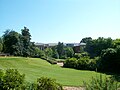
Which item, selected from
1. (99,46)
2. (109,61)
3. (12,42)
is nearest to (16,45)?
(12,42)

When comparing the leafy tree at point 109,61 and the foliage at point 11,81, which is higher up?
the leafy tree at point 109,61

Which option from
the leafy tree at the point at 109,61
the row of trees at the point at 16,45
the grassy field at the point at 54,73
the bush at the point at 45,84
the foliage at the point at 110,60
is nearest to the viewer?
the bush at the point at 45,84

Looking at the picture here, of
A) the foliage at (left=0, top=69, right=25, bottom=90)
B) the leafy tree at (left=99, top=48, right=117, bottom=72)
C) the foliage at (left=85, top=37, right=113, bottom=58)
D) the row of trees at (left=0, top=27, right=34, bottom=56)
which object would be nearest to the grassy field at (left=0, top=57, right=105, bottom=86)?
the leafy tree at (left=99, top=48, right=117, bottom=72)

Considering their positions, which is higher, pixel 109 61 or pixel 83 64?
pixel 109 61

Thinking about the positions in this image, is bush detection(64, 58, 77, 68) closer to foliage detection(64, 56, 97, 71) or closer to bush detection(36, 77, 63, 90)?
foliage detection(64, 56, 97, 71)

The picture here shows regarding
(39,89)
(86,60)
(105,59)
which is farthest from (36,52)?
(39,89)

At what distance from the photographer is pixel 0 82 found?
12203 mm

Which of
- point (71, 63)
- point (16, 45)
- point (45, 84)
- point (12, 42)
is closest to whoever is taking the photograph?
point (45, 84)

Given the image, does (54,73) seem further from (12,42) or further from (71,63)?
(12,42)

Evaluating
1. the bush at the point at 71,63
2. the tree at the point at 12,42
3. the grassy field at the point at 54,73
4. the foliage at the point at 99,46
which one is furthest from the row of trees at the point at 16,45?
the foliage at the point at 99,46

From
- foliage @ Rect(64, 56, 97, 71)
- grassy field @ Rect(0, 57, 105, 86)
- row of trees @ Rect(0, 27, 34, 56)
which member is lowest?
grassy field @ Rect(0, 57, 105, 86)

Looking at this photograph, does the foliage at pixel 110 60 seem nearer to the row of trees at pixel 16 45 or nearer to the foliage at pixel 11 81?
the row of trees at pixel 16 45

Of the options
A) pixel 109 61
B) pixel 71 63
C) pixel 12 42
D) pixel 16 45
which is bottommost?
pixel 71 63

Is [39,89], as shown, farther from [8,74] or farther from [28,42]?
[28,42]
